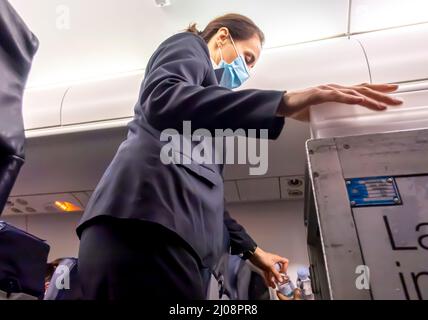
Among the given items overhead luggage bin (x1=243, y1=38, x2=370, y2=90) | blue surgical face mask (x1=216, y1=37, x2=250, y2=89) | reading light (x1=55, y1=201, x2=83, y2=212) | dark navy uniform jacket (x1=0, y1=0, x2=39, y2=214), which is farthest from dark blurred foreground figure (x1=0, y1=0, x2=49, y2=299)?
reading light (x1=55, y1=201, x2=83, y2=212)

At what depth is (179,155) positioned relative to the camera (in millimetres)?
808

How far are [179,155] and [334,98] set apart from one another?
38 cm

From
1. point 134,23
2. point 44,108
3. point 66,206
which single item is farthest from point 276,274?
point 66,206

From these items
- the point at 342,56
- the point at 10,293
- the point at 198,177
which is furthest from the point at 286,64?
the point at 10,293

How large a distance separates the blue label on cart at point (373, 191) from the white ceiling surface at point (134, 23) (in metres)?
1.45

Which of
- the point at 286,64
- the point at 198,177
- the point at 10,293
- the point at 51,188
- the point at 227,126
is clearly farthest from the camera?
the point at 51,188

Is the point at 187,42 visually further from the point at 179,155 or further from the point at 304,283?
the point at 304,283

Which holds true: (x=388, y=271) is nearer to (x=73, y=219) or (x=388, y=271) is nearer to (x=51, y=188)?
(x=51, y=188)

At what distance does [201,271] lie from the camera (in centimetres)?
77

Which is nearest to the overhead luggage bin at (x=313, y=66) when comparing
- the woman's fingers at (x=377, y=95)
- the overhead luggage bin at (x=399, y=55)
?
the overhead luggage bin at (x=399, y=55)

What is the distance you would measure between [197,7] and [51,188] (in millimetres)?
1816

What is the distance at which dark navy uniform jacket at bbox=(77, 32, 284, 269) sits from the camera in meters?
0.67

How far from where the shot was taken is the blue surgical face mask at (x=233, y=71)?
1.28 m
